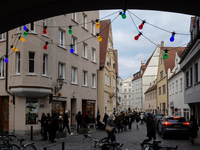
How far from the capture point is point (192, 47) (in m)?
24.5

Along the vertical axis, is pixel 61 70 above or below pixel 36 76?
above

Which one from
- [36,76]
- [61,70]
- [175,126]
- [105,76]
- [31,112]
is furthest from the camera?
[105,76]

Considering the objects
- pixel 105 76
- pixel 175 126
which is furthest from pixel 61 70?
pixel 105 76

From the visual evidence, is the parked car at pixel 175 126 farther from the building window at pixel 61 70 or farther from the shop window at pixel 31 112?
the building window at pixel 61 70

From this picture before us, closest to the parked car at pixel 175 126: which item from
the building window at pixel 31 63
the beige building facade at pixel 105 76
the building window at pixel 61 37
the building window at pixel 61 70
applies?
the building window at pixel 31 63

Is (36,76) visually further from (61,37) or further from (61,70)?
(61,37)

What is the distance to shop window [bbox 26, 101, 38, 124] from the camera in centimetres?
2180

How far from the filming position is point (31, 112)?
71.9 ft

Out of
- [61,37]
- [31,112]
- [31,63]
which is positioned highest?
[61,37]

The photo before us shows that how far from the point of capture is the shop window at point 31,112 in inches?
858

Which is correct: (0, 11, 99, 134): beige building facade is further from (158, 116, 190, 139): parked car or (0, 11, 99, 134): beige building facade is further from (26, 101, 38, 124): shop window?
(158, 116, 190, 139): parked car

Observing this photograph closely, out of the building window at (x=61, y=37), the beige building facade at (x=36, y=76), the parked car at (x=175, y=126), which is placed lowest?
the parked car at (x=175, y=126)

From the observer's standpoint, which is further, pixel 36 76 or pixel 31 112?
pixel 31 112

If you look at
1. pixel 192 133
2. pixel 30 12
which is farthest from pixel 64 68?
pixel 30 12
